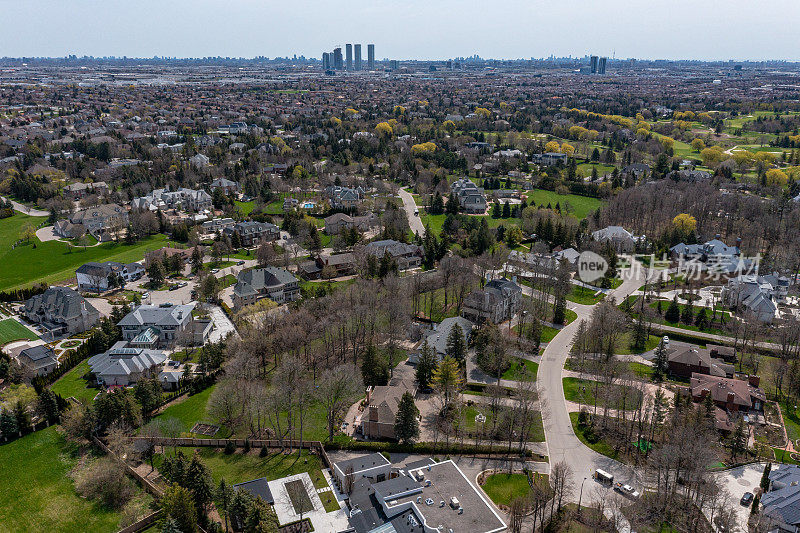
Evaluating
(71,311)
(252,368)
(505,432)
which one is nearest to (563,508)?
(505,432)

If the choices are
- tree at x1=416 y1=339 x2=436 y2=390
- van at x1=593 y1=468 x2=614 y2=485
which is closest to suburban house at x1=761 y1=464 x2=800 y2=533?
van at x1=593 y1=468 x2=614 y2=485

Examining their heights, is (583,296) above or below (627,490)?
above

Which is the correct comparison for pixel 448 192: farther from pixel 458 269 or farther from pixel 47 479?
pixel 47 479

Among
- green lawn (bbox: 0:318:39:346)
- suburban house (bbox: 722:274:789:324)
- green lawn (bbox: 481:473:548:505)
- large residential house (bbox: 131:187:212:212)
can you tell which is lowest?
green lawn (bbox: 481:473:548:505)

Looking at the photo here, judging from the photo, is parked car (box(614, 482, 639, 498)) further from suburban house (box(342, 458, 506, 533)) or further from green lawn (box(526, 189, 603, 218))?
green lawn (box(526, 189, 603, 218))

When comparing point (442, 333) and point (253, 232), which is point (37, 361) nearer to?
point (442, 333)

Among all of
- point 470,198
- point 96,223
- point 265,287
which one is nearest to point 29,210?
point 96,223

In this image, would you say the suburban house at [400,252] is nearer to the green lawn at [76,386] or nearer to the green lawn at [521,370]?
the green lawn at [521,370]
